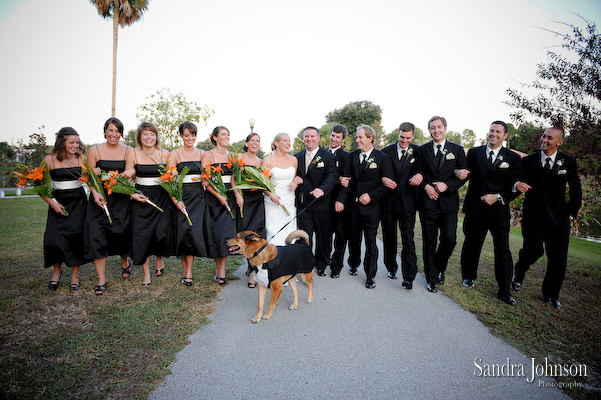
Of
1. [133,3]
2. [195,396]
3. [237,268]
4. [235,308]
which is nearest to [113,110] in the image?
[133,3]

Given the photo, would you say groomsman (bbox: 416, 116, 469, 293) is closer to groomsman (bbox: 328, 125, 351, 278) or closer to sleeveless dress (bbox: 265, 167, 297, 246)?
groomsman (bbox: 328, 125, 351, 278)

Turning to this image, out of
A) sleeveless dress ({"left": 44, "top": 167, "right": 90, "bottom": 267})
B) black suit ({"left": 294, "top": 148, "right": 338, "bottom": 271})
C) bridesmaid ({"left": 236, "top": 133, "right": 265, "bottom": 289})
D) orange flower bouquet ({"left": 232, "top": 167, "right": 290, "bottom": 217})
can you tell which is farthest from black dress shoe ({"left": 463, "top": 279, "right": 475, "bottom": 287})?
sleeveless dress ({"left": 44, "top": 167, "right": 90, "bottom": 267})

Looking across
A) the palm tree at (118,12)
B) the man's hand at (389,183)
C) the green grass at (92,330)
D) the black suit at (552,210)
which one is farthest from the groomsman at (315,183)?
the palm tree at (118,12)

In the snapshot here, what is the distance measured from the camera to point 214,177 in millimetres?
5375

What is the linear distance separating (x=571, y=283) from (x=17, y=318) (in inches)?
394

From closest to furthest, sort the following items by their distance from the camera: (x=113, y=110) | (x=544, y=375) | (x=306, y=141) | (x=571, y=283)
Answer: (x=544, y=375) < (x=306, y=141) < (x=571, y=283) < (x=113, y=110)

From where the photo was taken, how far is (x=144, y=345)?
358 cm

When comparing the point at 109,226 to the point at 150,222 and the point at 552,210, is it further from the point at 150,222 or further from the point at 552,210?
the point at 552,210

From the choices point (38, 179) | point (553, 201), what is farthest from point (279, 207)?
point (553, 201)

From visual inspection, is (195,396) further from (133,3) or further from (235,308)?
(133,3)

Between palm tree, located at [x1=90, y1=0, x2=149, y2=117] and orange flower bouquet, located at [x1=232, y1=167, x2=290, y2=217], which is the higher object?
palm tree, located at [x1=90, y1=0, x2=149, y2=117]

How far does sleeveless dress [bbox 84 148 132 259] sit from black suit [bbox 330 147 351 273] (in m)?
4.07

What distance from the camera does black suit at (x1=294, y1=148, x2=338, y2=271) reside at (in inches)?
232

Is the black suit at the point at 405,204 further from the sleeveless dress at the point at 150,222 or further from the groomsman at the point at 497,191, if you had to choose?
the sleeveless dress at the point at 150,222
